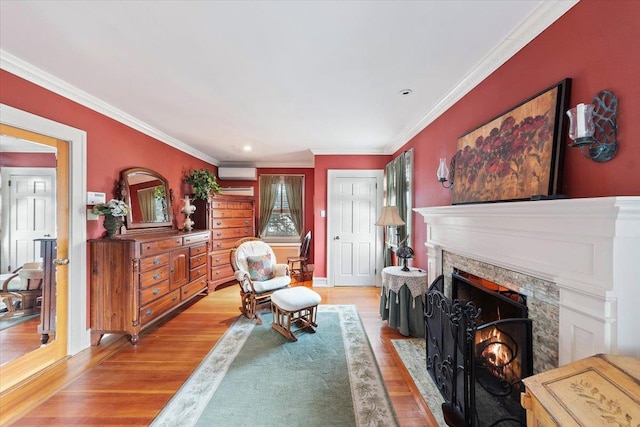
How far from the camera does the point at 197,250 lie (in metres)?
3.76

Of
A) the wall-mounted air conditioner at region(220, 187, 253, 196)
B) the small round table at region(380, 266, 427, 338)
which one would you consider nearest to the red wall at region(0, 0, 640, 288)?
the small round table at region(380, 266, 427, 338)

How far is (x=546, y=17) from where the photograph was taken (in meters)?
1.38

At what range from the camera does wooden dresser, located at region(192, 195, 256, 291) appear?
428 cm

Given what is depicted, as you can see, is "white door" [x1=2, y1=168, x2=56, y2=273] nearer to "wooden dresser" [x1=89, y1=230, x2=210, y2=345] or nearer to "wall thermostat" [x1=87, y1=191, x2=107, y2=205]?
"wall thermostat" [x1=87, y1=191, x2=107, y2=205]

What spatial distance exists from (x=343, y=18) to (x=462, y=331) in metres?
1.97

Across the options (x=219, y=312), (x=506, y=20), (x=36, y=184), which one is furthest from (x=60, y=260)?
(x=506, y=20)

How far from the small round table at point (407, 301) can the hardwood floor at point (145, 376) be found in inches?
6.5

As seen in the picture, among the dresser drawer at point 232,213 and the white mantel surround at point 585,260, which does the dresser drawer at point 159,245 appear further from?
the white mantel surround at point 585,260

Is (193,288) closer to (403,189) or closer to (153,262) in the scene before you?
(153,262)

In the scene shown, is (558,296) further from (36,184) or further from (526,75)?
(36,184)

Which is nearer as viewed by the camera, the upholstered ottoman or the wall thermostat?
the wall thermostat

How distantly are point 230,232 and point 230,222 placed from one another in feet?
0.62

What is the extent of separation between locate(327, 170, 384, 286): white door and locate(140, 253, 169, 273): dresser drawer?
2.55 meters

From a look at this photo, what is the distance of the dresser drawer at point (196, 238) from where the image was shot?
3510 millimetres
